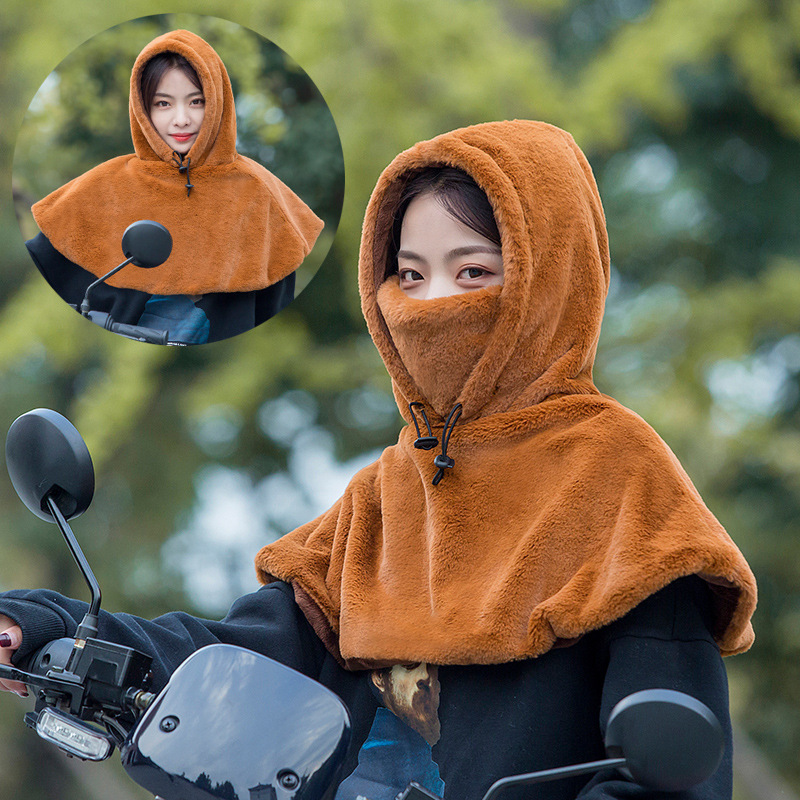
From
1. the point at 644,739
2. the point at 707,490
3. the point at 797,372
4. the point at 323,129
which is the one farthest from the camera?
the point at 797,372

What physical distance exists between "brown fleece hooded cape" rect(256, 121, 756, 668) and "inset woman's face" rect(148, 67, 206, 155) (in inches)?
22.9

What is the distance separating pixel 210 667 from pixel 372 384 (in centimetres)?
401

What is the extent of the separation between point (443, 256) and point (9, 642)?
2.94ft

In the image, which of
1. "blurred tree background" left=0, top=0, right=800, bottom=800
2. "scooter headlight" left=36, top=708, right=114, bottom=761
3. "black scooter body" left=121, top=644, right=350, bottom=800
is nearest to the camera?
"black scooter body" left=121, top=644, right=350, bottom=800

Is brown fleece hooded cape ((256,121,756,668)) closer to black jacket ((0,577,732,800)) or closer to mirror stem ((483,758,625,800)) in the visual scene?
black jacket ((0,577,732,800))

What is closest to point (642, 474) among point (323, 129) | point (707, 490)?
point (323, 129)

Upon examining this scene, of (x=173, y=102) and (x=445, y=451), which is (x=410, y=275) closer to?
(x=445, y=451)

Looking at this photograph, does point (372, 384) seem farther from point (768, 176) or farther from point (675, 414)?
point (768, 176)

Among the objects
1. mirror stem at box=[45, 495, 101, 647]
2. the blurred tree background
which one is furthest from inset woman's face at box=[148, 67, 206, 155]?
the blurred tree background

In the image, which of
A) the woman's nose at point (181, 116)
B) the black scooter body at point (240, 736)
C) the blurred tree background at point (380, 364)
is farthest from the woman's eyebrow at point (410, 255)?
the blurred tree background at point (380, 364)

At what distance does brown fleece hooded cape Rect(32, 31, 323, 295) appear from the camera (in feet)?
7.46

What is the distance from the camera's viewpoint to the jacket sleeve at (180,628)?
1533 mm

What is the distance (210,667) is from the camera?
4.04 feet

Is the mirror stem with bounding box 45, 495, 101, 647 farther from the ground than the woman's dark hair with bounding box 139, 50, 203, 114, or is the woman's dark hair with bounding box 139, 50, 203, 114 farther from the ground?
the woman's dark hair with bounding box 139, 50, 203, 114
